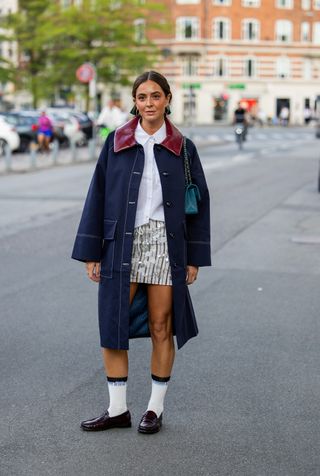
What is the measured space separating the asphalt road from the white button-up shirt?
112cm

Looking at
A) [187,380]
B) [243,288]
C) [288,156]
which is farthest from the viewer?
[288,156]

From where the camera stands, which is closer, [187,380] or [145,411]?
[145,411]

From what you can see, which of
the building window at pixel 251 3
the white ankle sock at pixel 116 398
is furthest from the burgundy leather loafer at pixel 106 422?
the building window at pixel 251 3

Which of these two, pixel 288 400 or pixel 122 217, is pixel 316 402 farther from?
pixel 122 217

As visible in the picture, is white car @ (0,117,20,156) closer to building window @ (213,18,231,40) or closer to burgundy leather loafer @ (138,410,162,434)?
burgundy leather loafer @ (138,410,162,434)

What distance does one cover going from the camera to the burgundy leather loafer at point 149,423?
4.72m

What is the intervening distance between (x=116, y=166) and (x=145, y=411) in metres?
1.36

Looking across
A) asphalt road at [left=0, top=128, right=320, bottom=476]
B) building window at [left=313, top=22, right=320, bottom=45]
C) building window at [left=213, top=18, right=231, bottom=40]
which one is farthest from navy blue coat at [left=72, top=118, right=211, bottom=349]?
building window at [left=313, top=22, right=320, bottom=45]

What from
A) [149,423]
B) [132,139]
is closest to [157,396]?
[149,423]

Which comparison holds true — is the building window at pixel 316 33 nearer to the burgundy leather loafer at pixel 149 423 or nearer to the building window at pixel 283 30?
the building window at pixel 283 30

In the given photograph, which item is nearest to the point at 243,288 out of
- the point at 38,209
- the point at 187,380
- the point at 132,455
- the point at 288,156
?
the point at 187,380

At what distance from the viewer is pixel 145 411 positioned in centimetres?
502

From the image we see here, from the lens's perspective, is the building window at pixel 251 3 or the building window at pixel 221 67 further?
the building window at pixel 221 67

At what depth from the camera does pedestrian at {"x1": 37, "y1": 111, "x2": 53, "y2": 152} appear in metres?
31.6
